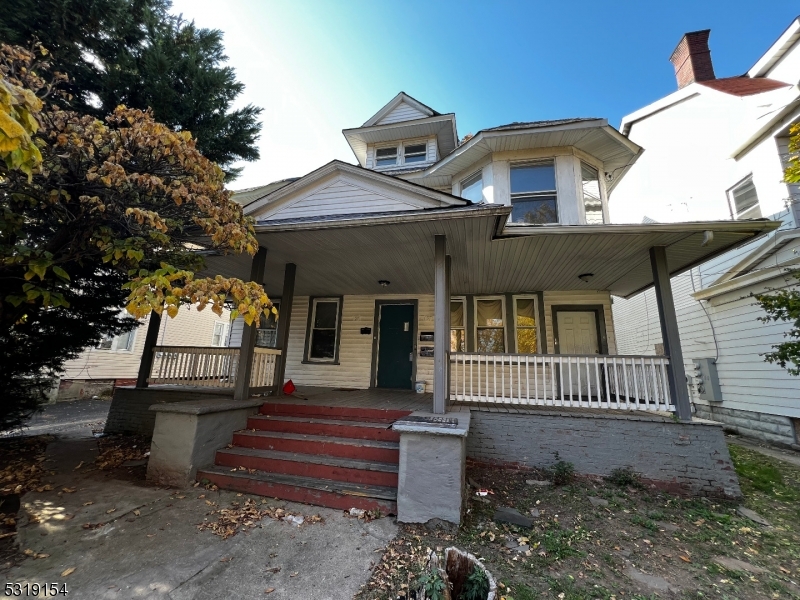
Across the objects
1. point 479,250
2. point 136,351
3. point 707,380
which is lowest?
point 707,380

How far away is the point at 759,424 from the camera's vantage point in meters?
7.27

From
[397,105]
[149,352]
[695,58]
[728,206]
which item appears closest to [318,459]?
[149,352]

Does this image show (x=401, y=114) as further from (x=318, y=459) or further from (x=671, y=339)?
(x=318, y=459)

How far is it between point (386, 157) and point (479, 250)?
6.10m

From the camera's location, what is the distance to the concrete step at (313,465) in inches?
152

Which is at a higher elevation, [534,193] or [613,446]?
[534,193]

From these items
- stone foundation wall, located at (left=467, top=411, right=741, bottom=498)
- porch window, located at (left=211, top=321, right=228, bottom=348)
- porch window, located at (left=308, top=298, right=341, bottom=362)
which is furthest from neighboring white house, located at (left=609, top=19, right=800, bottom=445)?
porch window, located at (left=211, top=321, right=228, bottom=348)

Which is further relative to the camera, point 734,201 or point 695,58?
point 695,58

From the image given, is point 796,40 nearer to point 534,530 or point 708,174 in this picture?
point 708,174

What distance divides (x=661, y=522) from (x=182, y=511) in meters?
5.24

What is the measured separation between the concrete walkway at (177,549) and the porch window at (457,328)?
5.11m

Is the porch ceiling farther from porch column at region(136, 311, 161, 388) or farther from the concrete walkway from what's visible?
the concrete walkway

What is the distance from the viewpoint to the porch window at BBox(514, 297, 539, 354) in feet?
25.1

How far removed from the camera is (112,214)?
3.47 meters
